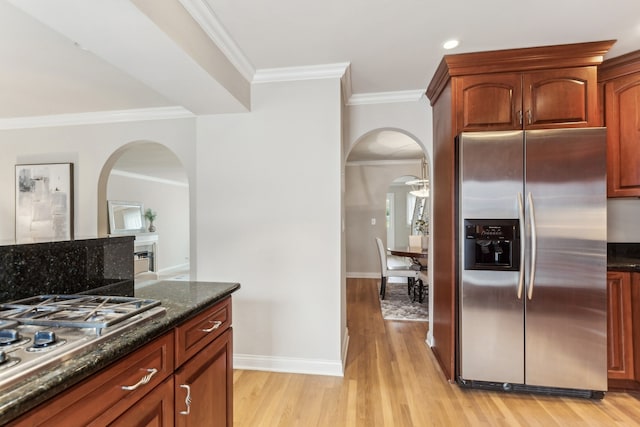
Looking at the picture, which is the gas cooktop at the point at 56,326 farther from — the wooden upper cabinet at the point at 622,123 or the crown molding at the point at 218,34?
the wooden upper cabinet at the point at 622,123

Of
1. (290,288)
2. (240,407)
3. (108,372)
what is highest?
(108,372)

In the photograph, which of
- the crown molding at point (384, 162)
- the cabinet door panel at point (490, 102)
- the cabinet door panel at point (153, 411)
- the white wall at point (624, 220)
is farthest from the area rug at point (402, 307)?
the cabinet door panel at point (153, 411)

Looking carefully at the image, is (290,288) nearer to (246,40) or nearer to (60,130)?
(246,40)

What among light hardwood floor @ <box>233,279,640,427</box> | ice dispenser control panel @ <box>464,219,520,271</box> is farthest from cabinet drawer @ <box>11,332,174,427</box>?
ice dispenser control panel @ <box>464,219,520,271</box>

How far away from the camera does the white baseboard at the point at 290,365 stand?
2.50 m

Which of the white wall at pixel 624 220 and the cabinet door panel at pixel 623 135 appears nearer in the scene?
the cabinet door panel at pixel 623 135

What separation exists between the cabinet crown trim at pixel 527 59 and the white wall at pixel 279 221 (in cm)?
94

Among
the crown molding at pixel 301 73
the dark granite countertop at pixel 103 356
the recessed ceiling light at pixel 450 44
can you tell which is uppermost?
the recessed ceiling light at pixel 450 44

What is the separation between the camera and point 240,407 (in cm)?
208

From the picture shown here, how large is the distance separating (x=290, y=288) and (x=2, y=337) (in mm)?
1880

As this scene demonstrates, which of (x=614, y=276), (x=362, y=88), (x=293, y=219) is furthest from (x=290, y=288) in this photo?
(x=614, y=276)

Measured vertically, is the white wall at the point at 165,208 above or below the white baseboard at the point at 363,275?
above

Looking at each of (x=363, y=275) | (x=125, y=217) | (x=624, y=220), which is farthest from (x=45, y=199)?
(x=624, y=220)

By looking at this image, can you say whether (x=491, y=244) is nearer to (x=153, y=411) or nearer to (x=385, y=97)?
(x=385, y=97)
